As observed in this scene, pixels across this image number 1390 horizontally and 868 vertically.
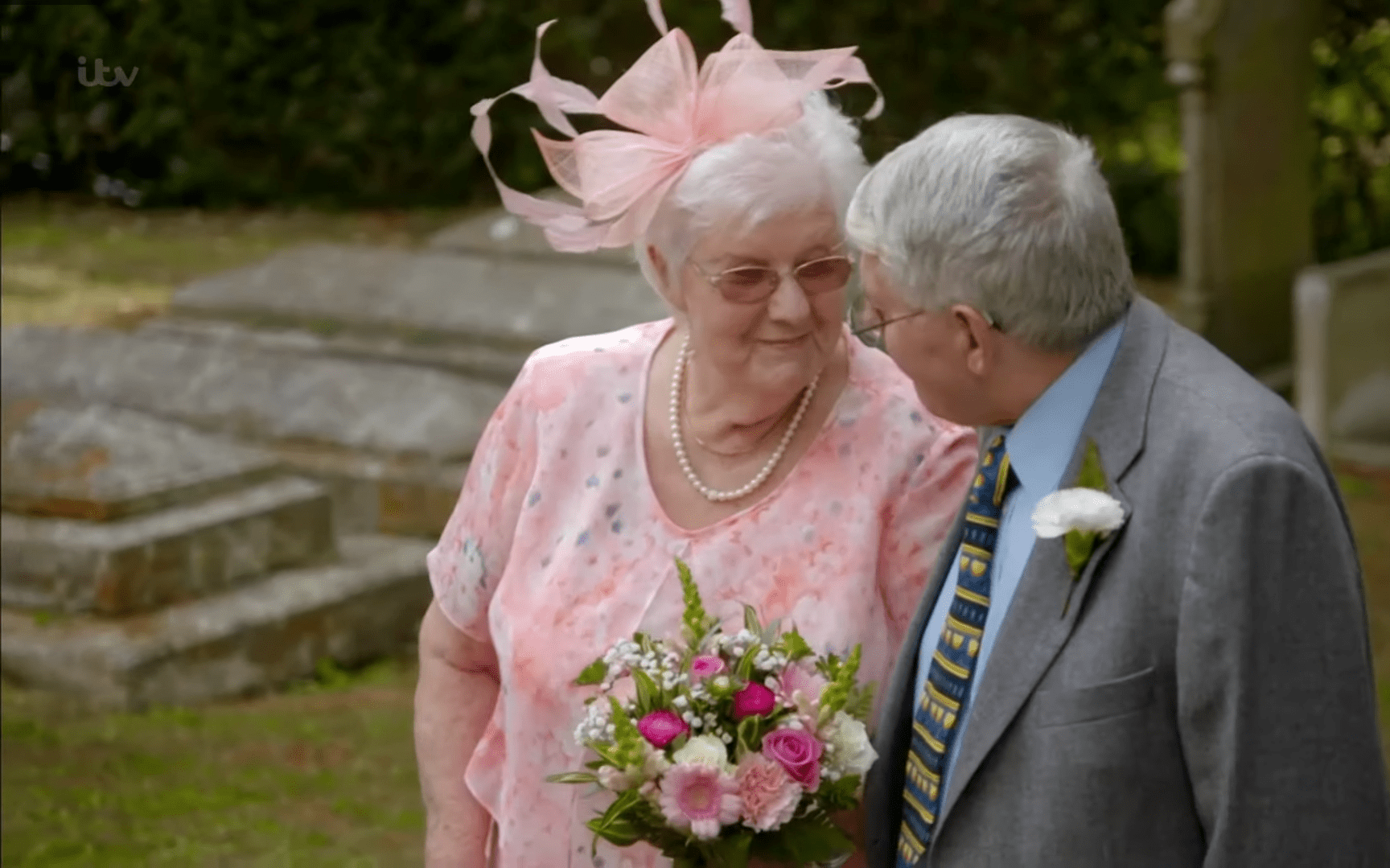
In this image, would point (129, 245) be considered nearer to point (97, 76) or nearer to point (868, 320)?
point (97, 76)

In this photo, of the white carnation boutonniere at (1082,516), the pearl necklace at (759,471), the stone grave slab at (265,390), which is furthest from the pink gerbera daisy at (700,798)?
the stone grave slab at (265,390)

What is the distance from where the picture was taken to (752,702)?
7.38 ft

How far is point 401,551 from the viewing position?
6754mm

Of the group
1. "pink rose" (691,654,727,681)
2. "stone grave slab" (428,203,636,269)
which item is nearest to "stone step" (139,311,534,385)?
"stone grave slab" (428,203,636,269)

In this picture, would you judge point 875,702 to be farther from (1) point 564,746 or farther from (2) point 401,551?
(2) point 401,551

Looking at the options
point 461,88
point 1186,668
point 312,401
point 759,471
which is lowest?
point 461,88

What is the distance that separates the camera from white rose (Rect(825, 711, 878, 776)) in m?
2.21

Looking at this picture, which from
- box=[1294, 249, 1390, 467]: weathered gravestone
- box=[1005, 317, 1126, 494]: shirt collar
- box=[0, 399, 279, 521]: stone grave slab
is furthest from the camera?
box=[1294, 249, 1390, 467]: weathered gravestone

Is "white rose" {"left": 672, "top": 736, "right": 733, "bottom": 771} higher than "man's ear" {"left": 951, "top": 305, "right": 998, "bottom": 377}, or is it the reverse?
"man's ear" {"left": 951, "top": 305, "right": 998, "bottom": 377}

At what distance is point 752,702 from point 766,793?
0.34 ft

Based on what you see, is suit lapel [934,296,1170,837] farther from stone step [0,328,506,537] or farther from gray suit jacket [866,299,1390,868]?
stone step [0,328,506,537]

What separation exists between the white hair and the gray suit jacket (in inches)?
22.0

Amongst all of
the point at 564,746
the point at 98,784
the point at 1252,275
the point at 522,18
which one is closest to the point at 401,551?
the point at 98,784

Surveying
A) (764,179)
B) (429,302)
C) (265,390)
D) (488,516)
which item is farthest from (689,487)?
(429,302)
